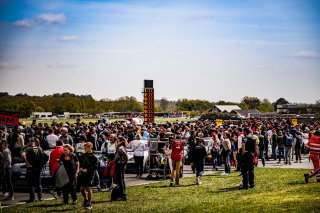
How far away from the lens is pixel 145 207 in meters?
13.1

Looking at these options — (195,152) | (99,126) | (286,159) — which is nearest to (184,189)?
(195,152)

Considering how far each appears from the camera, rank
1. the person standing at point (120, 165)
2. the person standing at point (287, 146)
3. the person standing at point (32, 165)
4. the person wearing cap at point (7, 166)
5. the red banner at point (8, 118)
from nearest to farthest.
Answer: the person standing at point (120, 165) → the person standing at point (32, 165) → the person wearing cap at point (7, 166) → the red banner at point (8, 118) → the person standing at point (287, 146)

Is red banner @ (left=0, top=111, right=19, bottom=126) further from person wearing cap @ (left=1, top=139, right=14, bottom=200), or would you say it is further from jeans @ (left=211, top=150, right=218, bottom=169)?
jeans @ (left=211, top=150, right=218, bottom=169)

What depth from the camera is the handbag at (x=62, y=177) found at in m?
13.4

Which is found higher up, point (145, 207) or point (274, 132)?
point (274, 132)

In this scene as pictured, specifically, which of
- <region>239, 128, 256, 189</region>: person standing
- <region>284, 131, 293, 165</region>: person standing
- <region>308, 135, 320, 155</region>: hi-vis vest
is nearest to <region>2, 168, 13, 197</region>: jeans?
<region>239, 128, 256, 189</region>: person standing

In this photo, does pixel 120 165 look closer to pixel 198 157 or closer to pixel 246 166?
pixel 198 157

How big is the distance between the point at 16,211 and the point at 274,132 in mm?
17426

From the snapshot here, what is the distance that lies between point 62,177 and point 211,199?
4.50 metres

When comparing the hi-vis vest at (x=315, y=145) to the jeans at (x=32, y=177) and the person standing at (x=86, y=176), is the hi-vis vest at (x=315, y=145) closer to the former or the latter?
the person standing at (x=86, y=176)

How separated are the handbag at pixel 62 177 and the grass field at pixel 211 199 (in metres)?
Answer: 0.65

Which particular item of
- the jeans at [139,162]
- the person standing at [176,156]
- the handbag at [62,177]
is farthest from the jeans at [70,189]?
the jeans at [139,162]

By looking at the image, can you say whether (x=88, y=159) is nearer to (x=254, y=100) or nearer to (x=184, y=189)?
(x=184, y=189)

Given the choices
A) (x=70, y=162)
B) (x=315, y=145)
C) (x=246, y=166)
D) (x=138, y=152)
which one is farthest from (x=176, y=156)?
(x=315, y=145)
